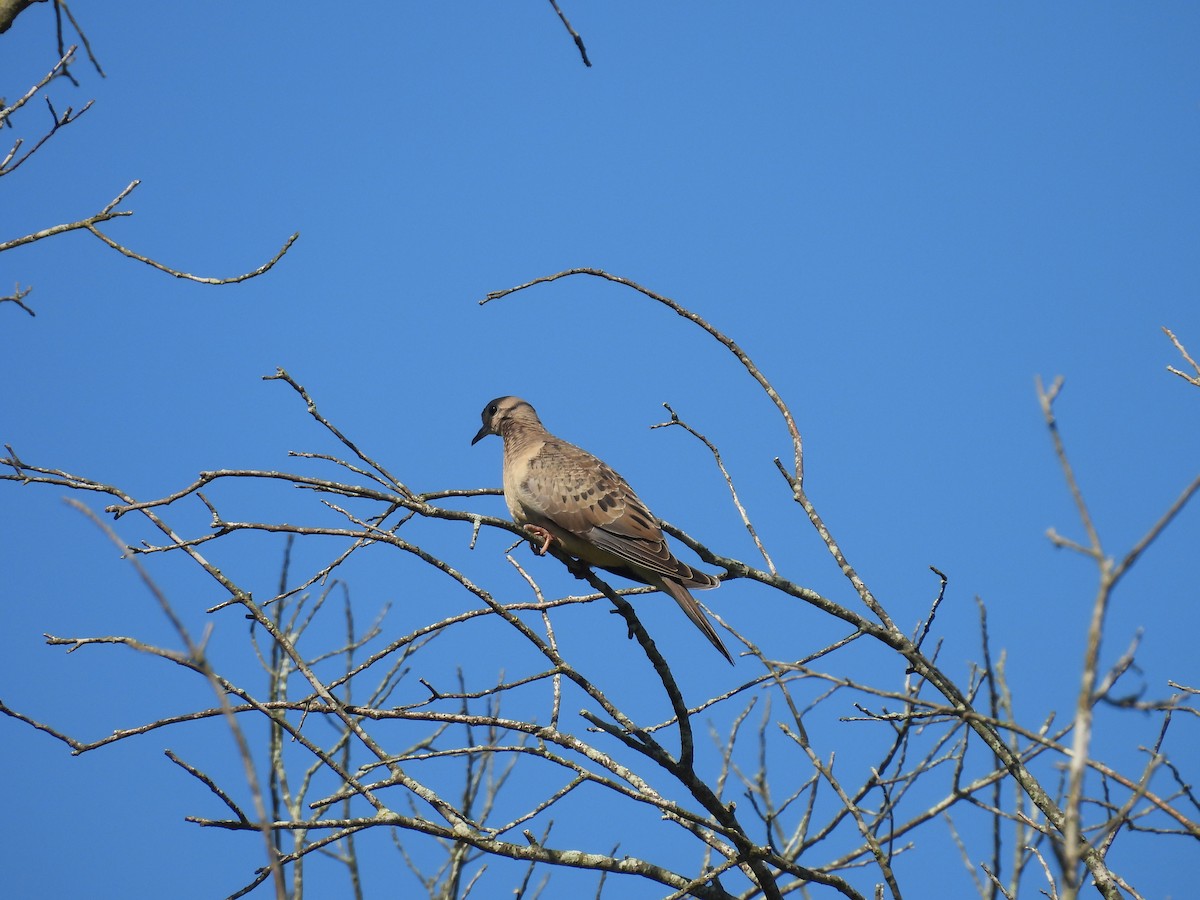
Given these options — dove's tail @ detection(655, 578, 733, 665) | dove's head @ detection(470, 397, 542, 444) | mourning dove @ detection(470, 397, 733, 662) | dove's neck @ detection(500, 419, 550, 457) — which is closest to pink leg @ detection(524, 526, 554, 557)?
mourning dove @ detection(470, 397, 733, 662)

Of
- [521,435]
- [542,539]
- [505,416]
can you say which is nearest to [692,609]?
[542,539]

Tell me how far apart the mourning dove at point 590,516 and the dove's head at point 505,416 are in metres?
0.62

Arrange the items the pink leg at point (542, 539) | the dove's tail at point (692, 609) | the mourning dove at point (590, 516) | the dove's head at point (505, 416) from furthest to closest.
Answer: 1. the dove's head at point (505, 416)
2. the pink leg at point (542, 539)
3. the mourning dove at point (590, 516)
4. the dove's tail at point (692, 609)

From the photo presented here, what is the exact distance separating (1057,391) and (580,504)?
4208 millimetres

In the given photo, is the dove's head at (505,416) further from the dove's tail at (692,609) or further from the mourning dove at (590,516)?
the dove's tail at (692,609)

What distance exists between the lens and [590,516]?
5.99 meters

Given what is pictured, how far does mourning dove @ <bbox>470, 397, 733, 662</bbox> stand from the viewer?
18.1 ft

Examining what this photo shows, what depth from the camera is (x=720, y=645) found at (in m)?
4.85

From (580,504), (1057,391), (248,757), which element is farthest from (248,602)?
(580,504)

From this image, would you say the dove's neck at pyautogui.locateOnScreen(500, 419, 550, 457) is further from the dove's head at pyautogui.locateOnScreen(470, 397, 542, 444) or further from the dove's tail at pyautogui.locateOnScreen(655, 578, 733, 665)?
the dove's tail at pyautogui.locateOnScreen(655, 578, 733, 665)

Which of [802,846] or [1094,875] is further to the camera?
[802,846]

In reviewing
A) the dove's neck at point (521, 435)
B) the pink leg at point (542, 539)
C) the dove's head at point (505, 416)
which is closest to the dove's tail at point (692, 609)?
Answer: the pink leg at point (542, 539)

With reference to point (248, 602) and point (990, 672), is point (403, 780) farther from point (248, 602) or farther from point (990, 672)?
point (990, 672)

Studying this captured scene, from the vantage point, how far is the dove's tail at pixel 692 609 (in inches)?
193
